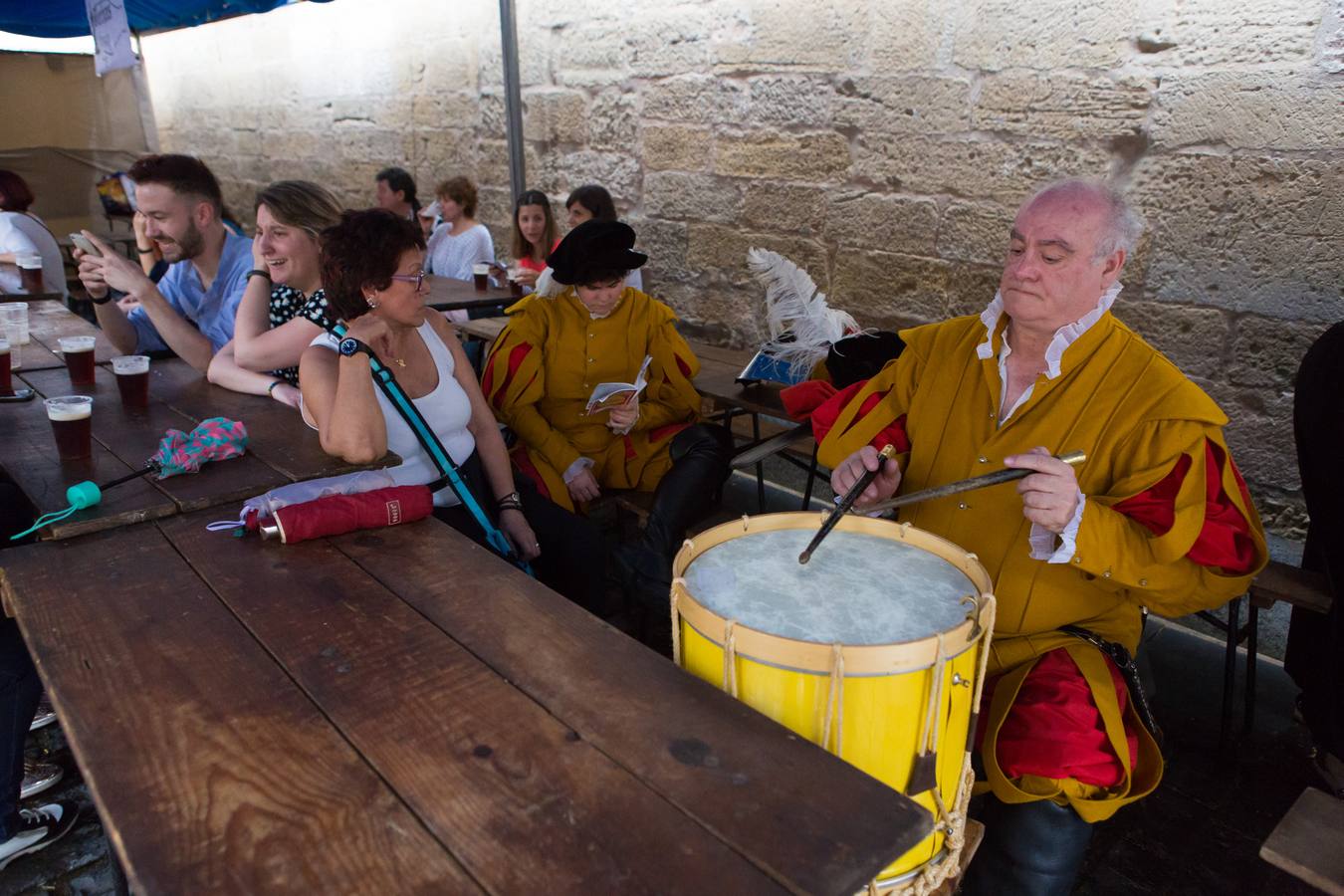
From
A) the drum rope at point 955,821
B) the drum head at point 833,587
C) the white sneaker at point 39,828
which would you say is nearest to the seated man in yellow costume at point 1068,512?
the drum rope at point 955,821

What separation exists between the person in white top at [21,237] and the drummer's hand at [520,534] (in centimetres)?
369

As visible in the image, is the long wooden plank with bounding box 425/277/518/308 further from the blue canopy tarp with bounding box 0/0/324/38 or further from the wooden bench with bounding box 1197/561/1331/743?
the wooden bench with bounding box 1197/561/1331/743

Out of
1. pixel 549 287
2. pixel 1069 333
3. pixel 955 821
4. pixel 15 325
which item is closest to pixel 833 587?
pixel 955 821

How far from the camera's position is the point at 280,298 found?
2.90 metres

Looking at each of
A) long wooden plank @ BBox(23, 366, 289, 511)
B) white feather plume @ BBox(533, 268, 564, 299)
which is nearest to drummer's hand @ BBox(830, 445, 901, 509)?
long wooden plank @ BBox(23, 366, 289, 511)

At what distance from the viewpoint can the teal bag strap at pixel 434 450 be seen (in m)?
2.28

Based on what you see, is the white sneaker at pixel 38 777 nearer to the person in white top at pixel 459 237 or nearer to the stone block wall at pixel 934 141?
the stone block wall at pixel 934 141

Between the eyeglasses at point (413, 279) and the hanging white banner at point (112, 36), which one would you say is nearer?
the eyeglasses at point (413, 279)

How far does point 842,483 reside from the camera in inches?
80.4

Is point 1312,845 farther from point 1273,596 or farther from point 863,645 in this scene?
point 1273,596

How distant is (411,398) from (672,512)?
943mm

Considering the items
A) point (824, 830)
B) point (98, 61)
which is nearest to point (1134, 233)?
point (824, 830)

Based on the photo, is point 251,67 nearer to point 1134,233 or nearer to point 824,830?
point 1134,233

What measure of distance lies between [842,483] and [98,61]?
3.99 metres
